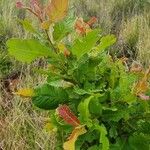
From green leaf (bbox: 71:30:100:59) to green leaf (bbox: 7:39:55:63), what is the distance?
0.09 m

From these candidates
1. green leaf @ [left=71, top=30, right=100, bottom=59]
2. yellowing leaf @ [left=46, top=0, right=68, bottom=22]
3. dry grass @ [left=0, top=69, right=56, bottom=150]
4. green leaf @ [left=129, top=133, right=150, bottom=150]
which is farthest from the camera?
dry grass @ [left=0, top=69, right=56, bottom=150]

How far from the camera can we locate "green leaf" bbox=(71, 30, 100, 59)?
133 cm

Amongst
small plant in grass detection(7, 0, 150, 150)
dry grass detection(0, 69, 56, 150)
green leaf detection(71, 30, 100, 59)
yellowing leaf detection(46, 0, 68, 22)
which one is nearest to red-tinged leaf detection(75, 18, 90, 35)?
small plant in grass detection(7, 0, 150, 150)

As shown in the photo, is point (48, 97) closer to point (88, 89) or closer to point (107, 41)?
point (88, 89)

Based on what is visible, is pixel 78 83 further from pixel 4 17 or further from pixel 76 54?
pixel 4 17

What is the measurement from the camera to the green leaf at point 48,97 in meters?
1.56

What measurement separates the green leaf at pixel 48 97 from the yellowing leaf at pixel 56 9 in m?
0.36

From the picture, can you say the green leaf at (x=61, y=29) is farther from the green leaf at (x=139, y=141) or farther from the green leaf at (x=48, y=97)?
the green leaf at (x=139, y=141)

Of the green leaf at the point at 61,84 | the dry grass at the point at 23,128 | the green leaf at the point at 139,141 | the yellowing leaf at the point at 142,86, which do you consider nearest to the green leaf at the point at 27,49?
the green leaf at the point at 61,84

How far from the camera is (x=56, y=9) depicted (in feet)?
4.03

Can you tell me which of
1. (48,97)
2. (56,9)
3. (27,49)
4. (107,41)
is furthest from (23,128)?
(56,9)

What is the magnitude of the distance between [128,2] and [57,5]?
5.33 m

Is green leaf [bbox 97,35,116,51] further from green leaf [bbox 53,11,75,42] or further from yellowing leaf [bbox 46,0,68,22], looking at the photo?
yellowing leaf [bbox 46,0,68,22]

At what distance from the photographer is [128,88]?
5.25 ft
